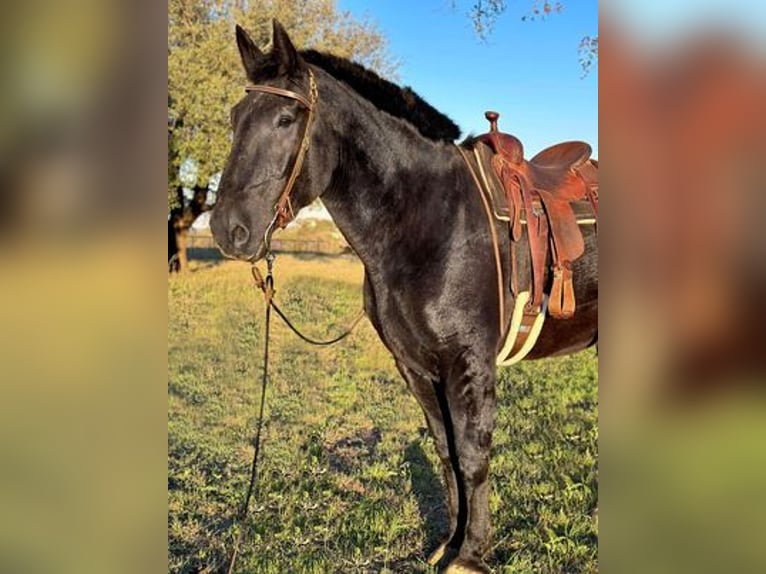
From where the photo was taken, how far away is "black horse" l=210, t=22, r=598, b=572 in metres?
2.63

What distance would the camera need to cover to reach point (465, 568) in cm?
292

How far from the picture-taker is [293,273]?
18516 millimetres

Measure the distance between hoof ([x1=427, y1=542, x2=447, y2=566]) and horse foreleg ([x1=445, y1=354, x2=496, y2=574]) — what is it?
185 mm

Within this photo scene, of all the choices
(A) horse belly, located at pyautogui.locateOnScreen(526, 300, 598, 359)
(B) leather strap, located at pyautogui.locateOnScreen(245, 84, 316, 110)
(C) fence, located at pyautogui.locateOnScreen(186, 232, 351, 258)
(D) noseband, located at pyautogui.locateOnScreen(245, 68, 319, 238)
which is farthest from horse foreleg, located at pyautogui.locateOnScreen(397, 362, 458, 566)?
(C) fence, located at pyautogui.locateOnScreen(186, 232, 351, 258)

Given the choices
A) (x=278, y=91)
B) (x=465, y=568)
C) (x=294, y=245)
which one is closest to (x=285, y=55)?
(x=278, y=91)

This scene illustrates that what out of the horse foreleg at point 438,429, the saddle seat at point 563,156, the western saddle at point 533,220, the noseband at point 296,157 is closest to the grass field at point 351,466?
the horse foreleg at point 438,429

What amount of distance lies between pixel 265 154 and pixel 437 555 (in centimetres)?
231

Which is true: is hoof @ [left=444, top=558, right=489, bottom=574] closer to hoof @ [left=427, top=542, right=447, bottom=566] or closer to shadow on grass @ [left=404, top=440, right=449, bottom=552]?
hoof @ [left=427, top=542, right=447, bottom=566]

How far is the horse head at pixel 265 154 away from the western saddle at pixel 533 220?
1034mm

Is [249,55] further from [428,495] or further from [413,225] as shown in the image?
[428,495]
